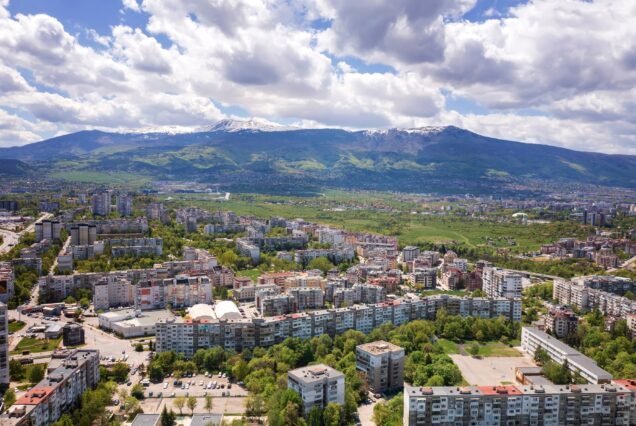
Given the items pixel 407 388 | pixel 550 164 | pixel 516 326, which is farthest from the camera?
pixel 550 164

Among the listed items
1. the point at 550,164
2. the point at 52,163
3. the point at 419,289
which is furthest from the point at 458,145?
the point at 419,289

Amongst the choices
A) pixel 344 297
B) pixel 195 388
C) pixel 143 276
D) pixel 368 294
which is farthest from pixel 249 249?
pixel 195 388

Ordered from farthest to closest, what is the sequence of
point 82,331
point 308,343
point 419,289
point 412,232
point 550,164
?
point 550,164, point 412,232, point 419,289, point 82,331, point 308,343

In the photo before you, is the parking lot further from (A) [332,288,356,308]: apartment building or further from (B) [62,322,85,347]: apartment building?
(A) [332,288,356,308]: apartment building

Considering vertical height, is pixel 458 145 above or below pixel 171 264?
above

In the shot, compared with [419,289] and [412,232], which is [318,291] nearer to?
[419,289]

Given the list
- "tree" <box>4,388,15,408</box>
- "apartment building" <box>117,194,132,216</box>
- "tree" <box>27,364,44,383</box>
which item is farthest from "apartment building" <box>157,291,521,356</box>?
"apartment building" <box>117,194,132,216</box>

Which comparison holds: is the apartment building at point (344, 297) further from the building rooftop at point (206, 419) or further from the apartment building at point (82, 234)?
the apartment building at point (82, 234)
